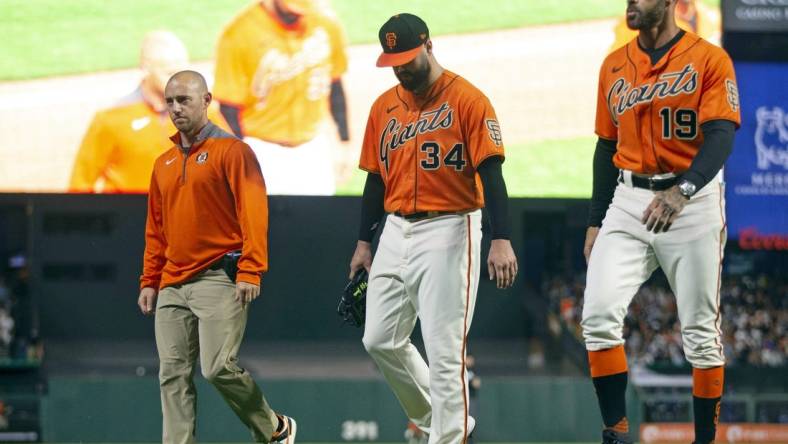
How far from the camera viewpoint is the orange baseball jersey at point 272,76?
12.9 meters

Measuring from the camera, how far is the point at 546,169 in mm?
13266

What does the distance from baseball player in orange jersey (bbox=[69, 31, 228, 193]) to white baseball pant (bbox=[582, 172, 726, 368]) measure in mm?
8609

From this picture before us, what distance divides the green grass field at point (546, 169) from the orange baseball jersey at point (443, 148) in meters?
8.28

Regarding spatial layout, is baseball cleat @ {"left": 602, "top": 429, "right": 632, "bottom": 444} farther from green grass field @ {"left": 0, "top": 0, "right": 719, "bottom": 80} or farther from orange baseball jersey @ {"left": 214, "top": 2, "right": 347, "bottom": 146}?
green grass field @ {"left": 0, "top": 0, "right": 719, "bottom": 80}

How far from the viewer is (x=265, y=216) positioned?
5328 mm

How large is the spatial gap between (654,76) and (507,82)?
8.66m

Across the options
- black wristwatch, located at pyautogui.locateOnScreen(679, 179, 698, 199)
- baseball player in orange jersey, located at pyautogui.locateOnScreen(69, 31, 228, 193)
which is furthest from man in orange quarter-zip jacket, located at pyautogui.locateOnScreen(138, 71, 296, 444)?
baseball player in orange jersey, located at pyautogui.locateOnScreen(69, 31, 228, 193)

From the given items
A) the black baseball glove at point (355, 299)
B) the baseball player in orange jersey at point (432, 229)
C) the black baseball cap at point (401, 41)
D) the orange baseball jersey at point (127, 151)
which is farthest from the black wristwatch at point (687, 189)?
the orange baseball jersey at point (127, 151)

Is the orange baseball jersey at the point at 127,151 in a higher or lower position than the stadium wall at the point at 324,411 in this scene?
higher

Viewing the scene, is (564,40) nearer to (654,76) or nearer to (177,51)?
(177,51)

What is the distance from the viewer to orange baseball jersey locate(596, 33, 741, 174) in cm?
458

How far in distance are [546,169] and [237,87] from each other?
12.6ft

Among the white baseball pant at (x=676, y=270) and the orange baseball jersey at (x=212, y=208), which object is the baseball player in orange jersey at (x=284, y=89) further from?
the white baseball pant at (x=676, y=270)

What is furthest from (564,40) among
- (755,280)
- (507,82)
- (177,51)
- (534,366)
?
(755,280)
